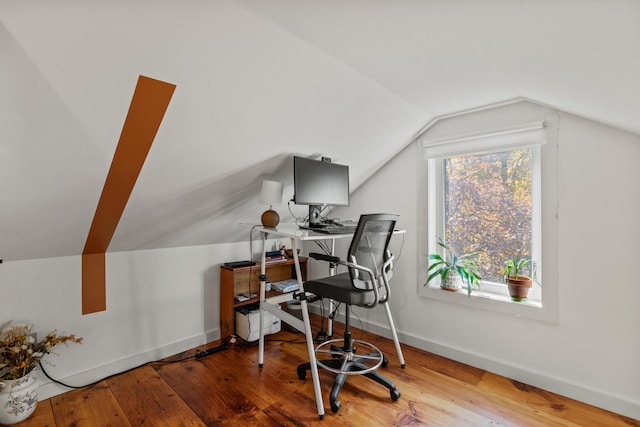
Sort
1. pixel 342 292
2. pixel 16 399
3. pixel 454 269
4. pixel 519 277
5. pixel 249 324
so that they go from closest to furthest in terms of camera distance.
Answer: pixel 16 399, pixel 342 292, pixel 519 277, pixel 454 269, pixel 249 324

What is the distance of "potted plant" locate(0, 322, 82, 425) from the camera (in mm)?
1729

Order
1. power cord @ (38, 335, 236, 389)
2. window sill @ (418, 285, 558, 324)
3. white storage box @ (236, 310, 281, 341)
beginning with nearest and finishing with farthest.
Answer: power cord @ (38, 335, 236, 389), window sill @ (418, 285, 558, 324), white storage box @ (236, 310, 281, 341)

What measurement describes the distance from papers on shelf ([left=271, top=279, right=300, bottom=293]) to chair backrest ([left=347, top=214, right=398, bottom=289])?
1.26 m

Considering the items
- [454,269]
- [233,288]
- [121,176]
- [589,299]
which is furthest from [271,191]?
[589,299]

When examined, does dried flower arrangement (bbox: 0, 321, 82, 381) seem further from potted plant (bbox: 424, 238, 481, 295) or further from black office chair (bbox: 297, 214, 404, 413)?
potted plant (bbox: 424, 238, 481, 295)

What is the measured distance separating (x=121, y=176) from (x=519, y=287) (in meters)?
2.72

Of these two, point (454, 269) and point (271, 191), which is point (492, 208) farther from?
point (271, 191)

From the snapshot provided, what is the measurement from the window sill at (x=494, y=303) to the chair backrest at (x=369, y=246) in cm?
86

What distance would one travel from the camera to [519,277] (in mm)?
2297

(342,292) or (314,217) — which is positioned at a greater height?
(314,217)

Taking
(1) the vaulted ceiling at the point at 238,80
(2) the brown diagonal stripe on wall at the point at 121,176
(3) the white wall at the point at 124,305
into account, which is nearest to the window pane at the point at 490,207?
(1) the vaulted ceiling at the point at 238,80

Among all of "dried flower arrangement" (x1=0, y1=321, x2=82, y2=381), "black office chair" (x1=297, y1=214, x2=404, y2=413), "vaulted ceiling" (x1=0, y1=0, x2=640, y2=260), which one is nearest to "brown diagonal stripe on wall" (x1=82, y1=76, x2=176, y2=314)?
"vaulted ceiling" (x1=0, y1=0, x2=640, y2=260)

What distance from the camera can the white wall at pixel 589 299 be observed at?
6.18 feet

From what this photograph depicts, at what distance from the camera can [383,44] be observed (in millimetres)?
1414
